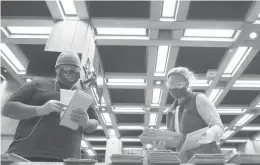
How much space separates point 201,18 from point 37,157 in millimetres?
3281

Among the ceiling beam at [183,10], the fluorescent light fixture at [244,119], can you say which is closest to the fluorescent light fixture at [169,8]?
the ceiling beam at [183,10]

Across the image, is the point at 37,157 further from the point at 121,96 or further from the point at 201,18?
the point at 121,96

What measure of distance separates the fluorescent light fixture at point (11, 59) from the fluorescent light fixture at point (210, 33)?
357 cm

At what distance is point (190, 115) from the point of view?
5.95ft

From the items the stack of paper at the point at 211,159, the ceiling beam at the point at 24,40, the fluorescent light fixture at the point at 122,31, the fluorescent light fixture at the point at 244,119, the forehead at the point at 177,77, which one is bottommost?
the stack of paper at the point at 211,159

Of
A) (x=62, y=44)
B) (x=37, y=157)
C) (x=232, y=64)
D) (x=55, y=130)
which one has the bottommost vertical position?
(x=37, y=157)

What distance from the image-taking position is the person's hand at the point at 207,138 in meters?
1.49

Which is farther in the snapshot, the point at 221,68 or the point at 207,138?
the point at 221,68

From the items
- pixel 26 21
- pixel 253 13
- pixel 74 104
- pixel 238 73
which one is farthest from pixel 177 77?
pixel 238 73

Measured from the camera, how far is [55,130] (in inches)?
62.1

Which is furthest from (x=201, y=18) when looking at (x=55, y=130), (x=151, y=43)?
(x=55, y=130)

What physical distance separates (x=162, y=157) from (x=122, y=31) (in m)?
3.32

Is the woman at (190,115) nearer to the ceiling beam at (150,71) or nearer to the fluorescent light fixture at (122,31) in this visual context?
the fluorescent light fixture at (122,31)

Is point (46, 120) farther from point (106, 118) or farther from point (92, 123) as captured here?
point (106, 118)
